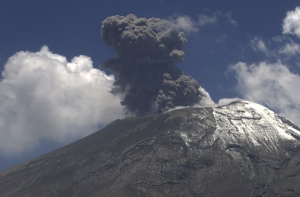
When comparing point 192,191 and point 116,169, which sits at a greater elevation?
point 116,169

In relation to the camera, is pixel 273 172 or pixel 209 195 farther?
pixel 273 172

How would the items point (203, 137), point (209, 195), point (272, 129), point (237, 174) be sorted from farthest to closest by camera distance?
point (272, 129)
point (203, 137)
point (237, 174)
point (209, 195)

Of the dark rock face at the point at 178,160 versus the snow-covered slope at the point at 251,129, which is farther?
the snow-covered slope at the point at 251,129

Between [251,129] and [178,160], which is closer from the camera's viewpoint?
[178,160]

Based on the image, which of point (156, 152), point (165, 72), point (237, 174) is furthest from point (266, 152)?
point (165, 72)

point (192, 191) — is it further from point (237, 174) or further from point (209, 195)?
point (237, 174)

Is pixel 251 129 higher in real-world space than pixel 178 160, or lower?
higher

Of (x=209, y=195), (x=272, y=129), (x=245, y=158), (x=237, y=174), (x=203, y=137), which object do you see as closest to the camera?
(x=209, y=195)

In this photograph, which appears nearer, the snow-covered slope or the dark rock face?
the dark rock face
